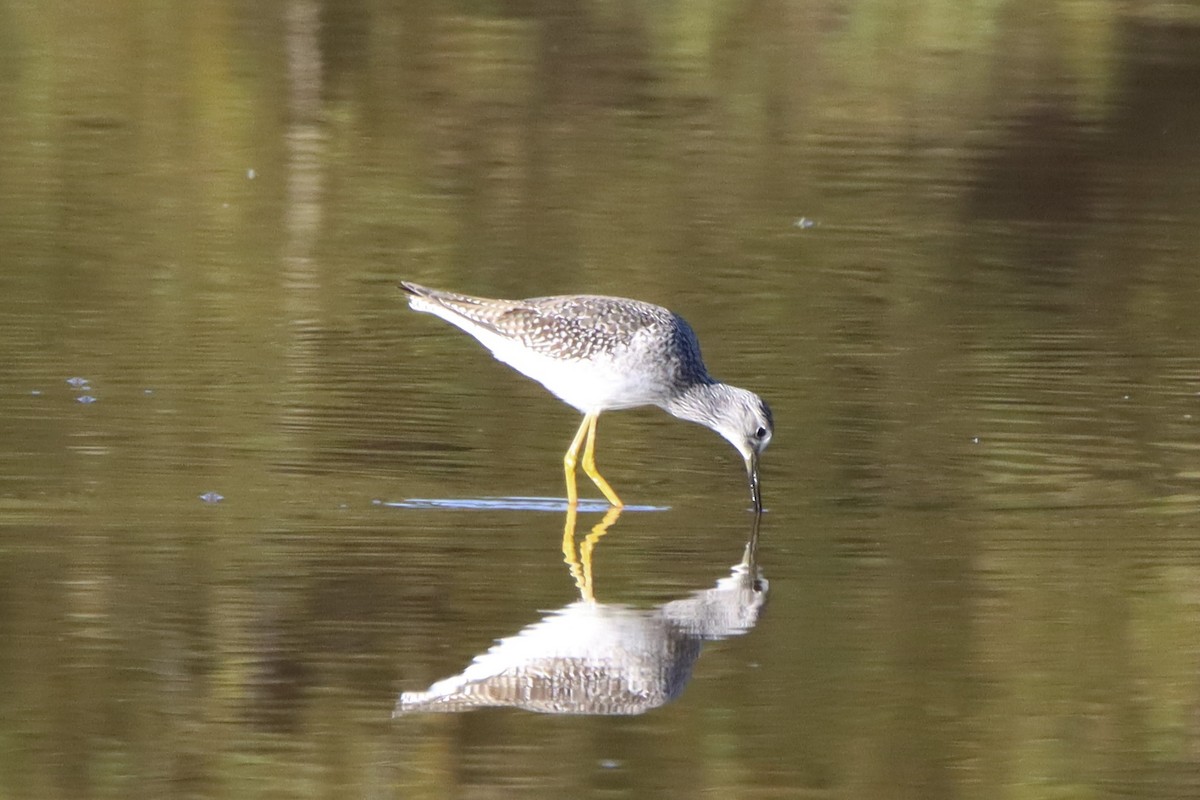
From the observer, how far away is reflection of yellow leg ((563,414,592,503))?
8.00 meters

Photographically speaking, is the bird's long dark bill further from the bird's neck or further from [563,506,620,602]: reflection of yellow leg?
[563,506,620,602]: reflection of yellow leg

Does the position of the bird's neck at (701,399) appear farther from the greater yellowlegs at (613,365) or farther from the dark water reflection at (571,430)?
the dark water reflection at (571,430)

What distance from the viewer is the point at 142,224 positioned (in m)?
12.4

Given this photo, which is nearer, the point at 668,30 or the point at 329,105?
the point at 329,105

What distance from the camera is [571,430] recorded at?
906cm

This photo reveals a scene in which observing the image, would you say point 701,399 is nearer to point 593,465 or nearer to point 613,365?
point 613,365

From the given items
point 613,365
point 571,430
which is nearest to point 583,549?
point 613,365

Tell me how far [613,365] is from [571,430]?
936 mm

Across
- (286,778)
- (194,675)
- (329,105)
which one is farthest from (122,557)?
(329,105)

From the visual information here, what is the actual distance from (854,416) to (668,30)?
12807mm

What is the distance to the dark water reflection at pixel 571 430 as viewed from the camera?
583 cm

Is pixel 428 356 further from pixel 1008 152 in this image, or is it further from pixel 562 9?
pixel 562 9

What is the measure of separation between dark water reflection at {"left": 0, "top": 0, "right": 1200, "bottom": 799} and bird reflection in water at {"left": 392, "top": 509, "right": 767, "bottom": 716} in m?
0.08

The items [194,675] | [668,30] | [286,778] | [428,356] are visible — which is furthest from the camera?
[668,30]
